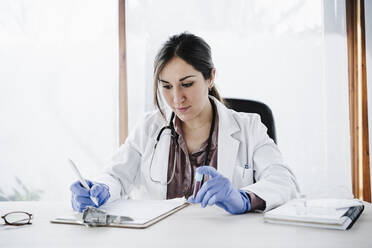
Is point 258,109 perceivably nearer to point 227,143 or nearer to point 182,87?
point 227,143

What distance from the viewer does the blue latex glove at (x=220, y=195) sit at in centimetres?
102

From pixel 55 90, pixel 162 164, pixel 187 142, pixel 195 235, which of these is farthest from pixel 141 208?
pixel 55 90

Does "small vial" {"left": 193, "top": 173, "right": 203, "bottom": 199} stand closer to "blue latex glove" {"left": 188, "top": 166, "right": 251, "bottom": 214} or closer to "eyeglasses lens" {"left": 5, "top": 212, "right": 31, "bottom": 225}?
"blue latex glove" {"left": 188, "top": 166, "right": 251, "bottom": 214}

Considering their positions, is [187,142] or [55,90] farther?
[55,90]

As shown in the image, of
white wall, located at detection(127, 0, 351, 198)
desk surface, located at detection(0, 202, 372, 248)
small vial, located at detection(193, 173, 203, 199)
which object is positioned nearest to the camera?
desk surface, located at detection(0, 202, 372, 248)

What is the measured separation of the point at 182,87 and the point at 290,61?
1479mm

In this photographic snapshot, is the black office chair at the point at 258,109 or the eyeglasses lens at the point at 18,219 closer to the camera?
the eyeglasses lens at the point at 18,219

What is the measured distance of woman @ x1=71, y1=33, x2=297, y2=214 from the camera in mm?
1480

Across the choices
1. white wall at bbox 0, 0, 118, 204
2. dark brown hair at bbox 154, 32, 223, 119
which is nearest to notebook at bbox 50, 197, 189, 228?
dark brown hair at bbox 154, 32, 223, 119

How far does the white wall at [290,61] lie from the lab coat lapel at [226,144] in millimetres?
1174

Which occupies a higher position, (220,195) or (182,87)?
(182,87)

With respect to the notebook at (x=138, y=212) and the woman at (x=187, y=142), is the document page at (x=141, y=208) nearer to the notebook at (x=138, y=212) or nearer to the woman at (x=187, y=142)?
the notebook at (x=138, y=212)

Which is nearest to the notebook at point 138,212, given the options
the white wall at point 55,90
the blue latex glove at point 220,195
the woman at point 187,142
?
the blue latex glove at point 220,195

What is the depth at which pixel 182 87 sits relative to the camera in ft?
4.92
